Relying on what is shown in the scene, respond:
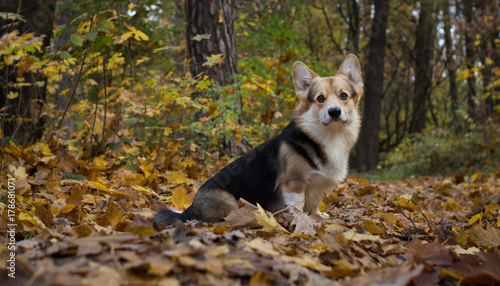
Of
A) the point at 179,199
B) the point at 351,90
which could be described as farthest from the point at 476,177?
the point at 179,199

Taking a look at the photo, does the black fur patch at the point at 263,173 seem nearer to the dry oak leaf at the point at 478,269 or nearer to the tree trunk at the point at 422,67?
the dry oak leaf at the point at 478,269

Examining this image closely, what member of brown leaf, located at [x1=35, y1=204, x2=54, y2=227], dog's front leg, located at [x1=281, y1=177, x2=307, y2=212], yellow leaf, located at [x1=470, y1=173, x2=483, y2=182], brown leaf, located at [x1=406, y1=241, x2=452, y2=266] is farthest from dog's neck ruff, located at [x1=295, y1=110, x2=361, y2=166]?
yellow leaf, located at [x1=470, y1=173, x2=483, y2=182]

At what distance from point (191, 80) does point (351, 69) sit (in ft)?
6.15

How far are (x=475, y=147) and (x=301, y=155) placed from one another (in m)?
8.54

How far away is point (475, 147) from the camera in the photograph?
33.0 ft

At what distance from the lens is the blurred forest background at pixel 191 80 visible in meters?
4.74

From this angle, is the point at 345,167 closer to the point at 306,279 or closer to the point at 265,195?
the point at 265,195

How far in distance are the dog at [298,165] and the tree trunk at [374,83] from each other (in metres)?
10.6

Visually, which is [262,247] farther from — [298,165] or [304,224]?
[298,165]

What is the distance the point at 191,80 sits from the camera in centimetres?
462

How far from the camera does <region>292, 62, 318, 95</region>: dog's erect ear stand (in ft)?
13.3

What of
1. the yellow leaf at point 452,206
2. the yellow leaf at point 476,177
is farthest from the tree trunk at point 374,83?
the yellow leaf at point 452,206

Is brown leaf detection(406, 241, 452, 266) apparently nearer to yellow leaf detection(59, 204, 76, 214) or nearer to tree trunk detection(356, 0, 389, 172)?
yellow leaf detection(59, 204, 76, 214)

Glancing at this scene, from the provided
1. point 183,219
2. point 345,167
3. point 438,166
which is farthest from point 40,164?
point 438,166
